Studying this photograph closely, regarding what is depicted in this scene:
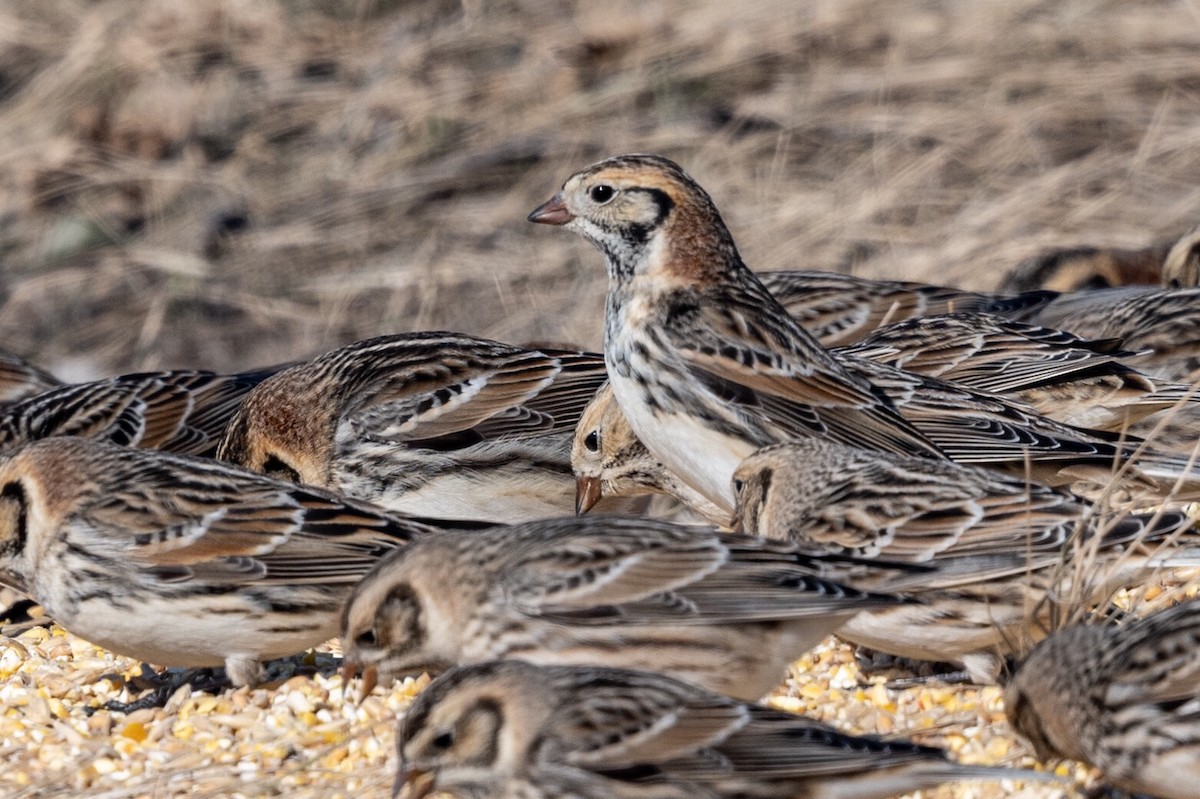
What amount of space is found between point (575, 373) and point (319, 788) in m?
3.30

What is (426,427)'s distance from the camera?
7.65 m

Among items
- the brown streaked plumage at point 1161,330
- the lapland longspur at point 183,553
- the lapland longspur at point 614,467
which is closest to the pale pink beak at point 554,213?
the lapland longspur at point 614,467

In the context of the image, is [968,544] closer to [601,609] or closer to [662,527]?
[662,527]

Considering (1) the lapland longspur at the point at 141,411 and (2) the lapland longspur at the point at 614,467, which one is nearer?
(2) the lapland longspur at the point at 614,467

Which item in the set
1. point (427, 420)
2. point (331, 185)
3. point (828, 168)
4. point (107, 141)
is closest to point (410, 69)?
point (331, 185)

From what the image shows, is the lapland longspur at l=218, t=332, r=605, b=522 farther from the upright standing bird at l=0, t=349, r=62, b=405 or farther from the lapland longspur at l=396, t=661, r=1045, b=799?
the lapland longspur at l=396, t=661, r=1045, b=799

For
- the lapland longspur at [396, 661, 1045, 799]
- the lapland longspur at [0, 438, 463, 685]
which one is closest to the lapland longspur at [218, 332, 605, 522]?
the lapland longspur at [0, 438, 463, 685]

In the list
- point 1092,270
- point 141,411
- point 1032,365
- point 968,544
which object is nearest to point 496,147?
point 1092,270

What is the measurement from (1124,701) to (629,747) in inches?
45.9

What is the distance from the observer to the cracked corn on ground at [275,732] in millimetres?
5133

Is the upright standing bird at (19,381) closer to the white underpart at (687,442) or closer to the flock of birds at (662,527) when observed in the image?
the flock of birds at (662,527)

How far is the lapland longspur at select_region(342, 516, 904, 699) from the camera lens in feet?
16.9

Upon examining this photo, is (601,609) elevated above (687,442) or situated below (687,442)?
below

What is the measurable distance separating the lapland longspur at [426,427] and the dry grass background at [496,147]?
414 cm
